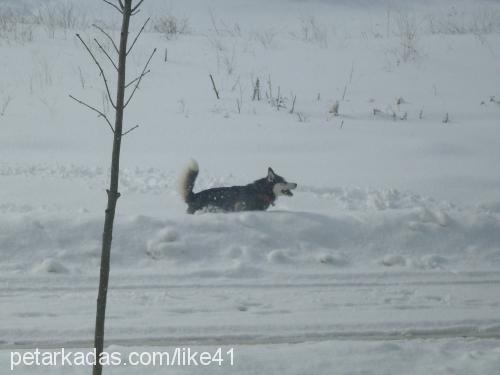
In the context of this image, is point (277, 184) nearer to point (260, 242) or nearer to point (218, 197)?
point (218, 197)

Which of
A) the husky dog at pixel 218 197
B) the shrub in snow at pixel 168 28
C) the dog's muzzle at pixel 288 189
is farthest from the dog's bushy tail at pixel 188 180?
the shrub in snow at pixel 168 28

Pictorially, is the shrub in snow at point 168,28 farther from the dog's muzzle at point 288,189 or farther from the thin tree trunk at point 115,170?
the thin tree trunk at point 115,170

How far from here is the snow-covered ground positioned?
3.88m

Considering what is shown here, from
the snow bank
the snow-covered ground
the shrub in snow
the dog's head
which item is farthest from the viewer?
the shrub in snow

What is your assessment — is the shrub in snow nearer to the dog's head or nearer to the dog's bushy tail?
the dog's head

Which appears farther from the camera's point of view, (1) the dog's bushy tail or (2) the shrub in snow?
(2) the shrub in snow

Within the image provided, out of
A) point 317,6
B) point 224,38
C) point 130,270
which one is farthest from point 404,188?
point 317,6

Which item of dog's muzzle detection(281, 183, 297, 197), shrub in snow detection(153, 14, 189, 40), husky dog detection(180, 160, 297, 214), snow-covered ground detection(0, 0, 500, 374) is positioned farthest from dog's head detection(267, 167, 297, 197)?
shrub in snow detection(153, 14, 189, 40)

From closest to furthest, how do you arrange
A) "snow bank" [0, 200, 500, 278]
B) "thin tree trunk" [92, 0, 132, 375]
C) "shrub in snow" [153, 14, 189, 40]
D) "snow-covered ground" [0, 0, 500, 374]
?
"thin tree trunk" [92, 0, 132, 375] → "snow-covered ground" [0, 0, 500, 374] → "snow bank" [0, 200, 500, 278] → "shrub in snow" [153, 14, 189, 40]

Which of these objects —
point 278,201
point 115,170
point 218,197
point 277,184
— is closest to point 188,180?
point 218,197

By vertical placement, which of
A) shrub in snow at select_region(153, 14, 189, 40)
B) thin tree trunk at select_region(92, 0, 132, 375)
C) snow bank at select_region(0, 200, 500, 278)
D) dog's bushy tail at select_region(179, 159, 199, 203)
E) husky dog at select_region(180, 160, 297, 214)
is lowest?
snow bank at select_region(0, 200, 500, 278)

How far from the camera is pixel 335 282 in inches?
187

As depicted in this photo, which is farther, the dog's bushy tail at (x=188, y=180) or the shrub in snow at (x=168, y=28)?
the shrub in snow at (x=168, y=28)

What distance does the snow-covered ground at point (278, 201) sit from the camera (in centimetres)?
388
